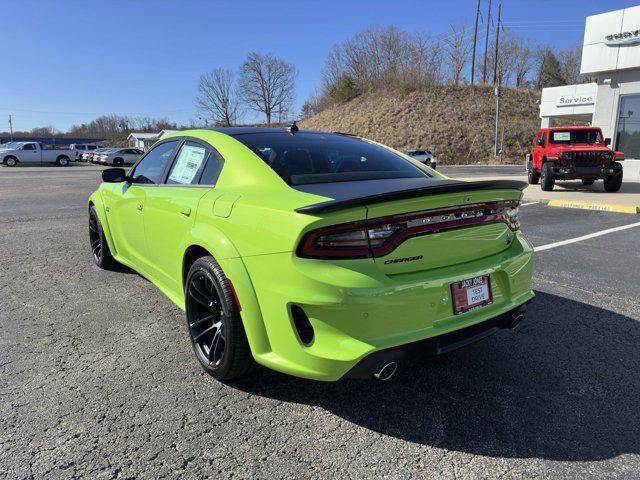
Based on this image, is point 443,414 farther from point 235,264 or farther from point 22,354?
point 22,354

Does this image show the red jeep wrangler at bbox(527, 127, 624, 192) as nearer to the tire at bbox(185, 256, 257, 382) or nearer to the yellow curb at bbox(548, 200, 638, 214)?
the yellow curb at bbox(548, 200, 638, 214)

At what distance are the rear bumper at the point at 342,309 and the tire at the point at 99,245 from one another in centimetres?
312

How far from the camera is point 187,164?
11.2 feet

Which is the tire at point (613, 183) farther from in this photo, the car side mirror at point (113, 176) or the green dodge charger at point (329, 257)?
the car side mirror at point (113, 176)

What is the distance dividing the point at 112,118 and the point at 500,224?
405ft

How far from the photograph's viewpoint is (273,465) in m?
2.08

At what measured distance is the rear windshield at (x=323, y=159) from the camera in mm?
2840

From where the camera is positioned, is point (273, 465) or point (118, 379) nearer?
point (273, 465)

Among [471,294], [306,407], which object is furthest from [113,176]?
[471,294]

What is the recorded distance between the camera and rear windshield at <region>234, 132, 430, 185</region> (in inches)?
112

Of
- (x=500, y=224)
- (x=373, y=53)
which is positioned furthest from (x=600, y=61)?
(x=373, y=53)

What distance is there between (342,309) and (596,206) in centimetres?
1023

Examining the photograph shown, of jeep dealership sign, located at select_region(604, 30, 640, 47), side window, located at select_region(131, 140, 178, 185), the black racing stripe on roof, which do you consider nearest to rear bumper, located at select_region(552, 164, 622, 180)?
jeep dealership sign, located at select_region(604, 30, 640, 47)

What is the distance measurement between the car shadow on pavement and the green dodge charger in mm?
401
